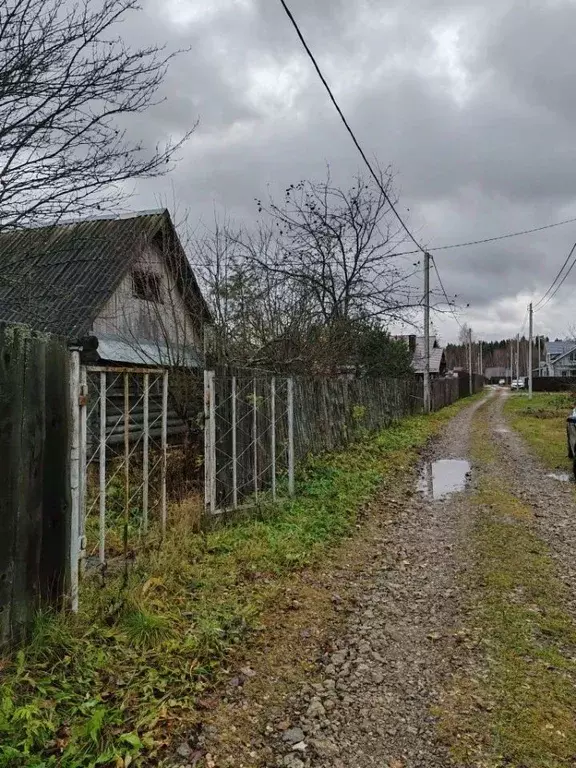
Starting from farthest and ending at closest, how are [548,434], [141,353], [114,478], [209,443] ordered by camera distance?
1. [548,434]
2. [141,353]
3. [114,478]
4. [209,443]

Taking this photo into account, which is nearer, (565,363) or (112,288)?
(112,288)

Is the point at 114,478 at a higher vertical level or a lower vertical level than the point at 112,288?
lower

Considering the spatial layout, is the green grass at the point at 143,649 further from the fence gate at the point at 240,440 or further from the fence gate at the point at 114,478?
the fence gate at the point at 240,440

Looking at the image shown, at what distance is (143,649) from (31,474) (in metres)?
1.28

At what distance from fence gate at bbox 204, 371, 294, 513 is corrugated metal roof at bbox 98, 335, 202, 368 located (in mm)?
1995

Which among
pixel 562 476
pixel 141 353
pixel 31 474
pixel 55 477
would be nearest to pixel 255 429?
pixel 55 477

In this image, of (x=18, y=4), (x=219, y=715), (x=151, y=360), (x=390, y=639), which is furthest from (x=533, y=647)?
(x=151, y=360)

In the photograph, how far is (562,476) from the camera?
989cm

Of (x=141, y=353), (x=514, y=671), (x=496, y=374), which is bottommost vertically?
(x=514, y=671)

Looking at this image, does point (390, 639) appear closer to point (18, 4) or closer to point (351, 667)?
point (351, 667)

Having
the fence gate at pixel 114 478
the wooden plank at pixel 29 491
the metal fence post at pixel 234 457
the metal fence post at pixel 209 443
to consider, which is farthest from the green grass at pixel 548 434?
the wooden plank at pixel 29 491

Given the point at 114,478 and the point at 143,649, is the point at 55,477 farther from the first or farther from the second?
the point at 114,478

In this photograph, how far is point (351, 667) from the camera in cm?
338

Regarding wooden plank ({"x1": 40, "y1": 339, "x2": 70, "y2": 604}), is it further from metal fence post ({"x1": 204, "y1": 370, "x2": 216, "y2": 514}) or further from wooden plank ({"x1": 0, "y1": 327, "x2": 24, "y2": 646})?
metal fence post ({"x1": 204, "y1": 370, "x2": 216, "y2": 514})
